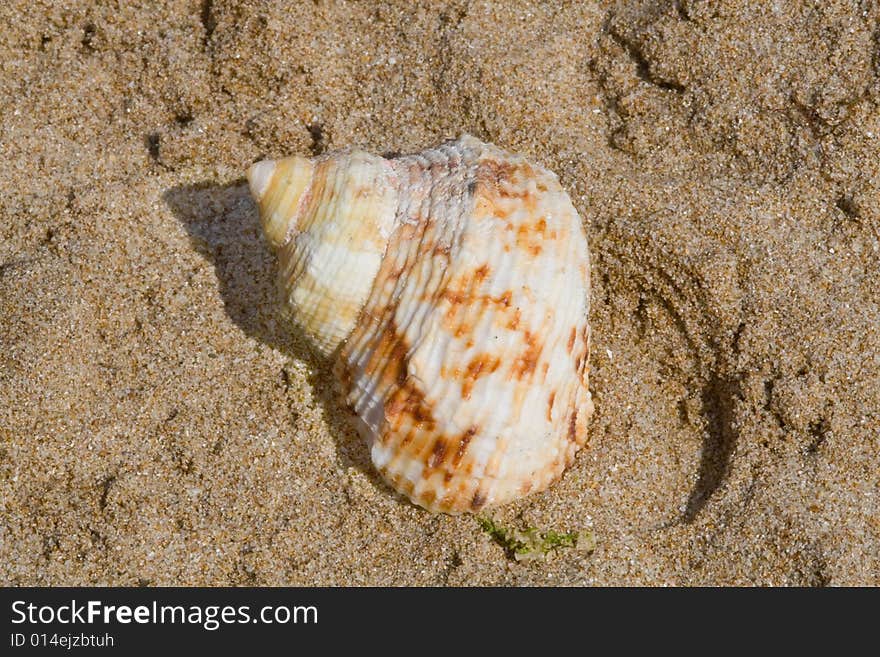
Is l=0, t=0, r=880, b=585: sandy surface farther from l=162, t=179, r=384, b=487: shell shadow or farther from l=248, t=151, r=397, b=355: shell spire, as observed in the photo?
l=248, t=151, r=397, b=355: shell spire

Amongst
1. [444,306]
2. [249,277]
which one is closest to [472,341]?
[444,306]

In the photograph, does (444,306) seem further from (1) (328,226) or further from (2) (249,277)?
(2) (249,277)

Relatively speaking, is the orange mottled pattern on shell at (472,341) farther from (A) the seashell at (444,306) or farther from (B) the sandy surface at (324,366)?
(B) the sandy surface at (324,366)

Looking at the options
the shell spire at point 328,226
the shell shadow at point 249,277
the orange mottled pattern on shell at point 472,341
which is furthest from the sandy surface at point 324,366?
the shell spire at point 328,226

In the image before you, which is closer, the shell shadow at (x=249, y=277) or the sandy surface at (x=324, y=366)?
the sandy surface at (x=324, y=366)

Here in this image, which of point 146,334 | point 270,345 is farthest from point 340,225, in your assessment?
point 146,334

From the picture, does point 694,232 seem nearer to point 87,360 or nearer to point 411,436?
point 411,436

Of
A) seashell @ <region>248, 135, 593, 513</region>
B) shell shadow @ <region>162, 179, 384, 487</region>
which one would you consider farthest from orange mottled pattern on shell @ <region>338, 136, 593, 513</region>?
shell shadow @ <region>162, 179, 384, 487</region>
